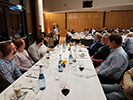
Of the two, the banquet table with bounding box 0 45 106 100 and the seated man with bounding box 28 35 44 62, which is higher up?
the seated man with bounding box 28 35 44 62

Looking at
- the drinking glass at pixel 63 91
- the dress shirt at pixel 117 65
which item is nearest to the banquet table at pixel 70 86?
the drinking glass at pixel 63 91

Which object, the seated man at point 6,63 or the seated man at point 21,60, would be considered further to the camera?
the seated man at point 21,60

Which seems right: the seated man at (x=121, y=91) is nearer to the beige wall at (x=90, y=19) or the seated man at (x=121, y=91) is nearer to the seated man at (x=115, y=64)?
the seated man at (x=115, y=64)

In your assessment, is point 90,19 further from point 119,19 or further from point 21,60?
point 21,60

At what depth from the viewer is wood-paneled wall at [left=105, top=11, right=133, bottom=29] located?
1266cm

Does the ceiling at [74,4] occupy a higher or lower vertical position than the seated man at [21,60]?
higher

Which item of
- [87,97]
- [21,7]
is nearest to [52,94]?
[87,97]

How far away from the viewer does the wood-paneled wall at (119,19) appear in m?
12.7

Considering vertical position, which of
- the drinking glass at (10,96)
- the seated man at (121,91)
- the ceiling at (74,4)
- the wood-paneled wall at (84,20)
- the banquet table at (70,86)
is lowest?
the seated man at (121,91)

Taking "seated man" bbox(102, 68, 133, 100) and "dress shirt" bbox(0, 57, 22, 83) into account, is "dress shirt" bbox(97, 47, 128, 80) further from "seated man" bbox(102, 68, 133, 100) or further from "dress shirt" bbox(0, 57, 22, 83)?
"dress shirt" bbox(0, 57, 22, 83)

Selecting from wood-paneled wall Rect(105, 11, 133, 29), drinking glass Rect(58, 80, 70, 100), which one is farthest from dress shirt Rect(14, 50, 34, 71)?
wood-paneled wall Rect(105, 11, 133, 29)

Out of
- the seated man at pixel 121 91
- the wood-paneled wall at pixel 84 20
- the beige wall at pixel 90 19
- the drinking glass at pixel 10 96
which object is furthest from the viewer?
the wood-paneled wall at pixel 84 20

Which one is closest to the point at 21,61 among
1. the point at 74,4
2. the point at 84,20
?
the point at 74,4

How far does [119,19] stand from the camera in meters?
12.9
